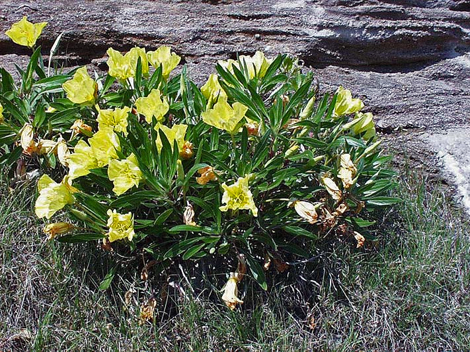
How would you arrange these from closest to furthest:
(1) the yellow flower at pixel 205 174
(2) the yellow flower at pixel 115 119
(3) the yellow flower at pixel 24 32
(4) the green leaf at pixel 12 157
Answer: (1) the yellow flower at pixel 205 174 → (2) the yellow flower at pixel 115 119 → (4) the green leaf at pixel 12 157 → (3) the yellow flower at pixel 24 32

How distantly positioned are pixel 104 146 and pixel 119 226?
306mm

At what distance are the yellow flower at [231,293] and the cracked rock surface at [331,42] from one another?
1300 millimetres

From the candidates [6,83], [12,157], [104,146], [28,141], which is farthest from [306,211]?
[6,83]

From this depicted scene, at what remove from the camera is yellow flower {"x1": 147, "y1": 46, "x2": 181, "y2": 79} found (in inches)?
92.5

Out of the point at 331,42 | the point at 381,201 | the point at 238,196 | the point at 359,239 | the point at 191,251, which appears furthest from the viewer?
the point at 331,42

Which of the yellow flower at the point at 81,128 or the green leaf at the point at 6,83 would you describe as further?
the green leaf at the point at 6,83

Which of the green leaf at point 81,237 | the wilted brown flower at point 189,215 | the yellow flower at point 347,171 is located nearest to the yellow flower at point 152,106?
the wilted brown flower at point 189,215

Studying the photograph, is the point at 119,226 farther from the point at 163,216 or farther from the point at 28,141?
the point at 28,141

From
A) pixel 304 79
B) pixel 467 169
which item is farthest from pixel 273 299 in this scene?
pixel 467 169

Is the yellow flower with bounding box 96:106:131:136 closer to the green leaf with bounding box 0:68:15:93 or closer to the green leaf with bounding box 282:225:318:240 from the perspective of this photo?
the green leaf with bounding box 0:68:15:93

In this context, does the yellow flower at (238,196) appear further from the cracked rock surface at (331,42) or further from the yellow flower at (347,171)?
the cracked rock surface at (331,42)

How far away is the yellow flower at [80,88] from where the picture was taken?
217 centimetres

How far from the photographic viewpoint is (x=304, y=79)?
2.47 m

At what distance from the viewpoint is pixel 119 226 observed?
1.91m
